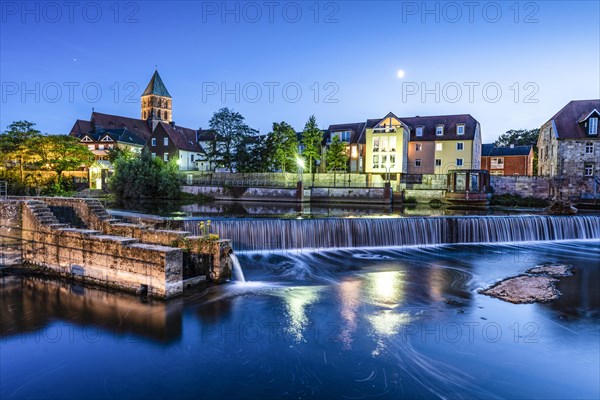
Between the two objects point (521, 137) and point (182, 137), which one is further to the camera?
point (521, 137)

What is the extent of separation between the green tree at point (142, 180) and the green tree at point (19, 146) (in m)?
10.2

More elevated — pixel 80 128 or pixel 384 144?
pixel 80 128

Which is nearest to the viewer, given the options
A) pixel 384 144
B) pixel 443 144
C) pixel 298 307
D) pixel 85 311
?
pixel 85 311

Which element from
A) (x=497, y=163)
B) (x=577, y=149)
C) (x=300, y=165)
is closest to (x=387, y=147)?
(x=300, y=165)

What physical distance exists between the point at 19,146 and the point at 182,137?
3456cm

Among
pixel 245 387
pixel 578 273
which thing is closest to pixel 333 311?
pixel 245 387

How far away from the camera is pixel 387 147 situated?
56.2 metres

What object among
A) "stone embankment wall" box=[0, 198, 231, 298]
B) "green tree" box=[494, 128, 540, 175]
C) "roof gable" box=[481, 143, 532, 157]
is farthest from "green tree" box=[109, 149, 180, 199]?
"green tree" box=[494, 128, 540, 175]

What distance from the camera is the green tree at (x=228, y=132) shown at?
212ft

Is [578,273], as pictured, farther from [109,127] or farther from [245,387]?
[109,127]

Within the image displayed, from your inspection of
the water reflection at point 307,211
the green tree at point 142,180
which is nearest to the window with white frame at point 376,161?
the water reflection at point 307,211

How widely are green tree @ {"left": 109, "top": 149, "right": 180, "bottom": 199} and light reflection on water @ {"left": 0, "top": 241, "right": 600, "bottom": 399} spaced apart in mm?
Result: 41254

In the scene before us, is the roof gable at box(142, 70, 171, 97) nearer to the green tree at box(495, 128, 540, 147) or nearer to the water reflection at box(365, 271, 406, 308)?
the green tree at box(495, 128, 540, 147)

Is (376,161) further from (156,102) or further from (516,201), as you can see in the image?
(156,102)
